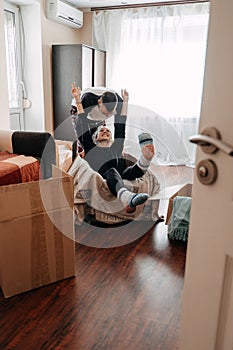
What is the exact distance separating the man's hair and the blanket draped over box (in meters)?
0.46

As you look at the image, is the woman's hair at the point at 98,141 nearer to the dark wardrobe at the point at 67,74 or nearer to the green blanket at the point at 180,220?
the green blanket at the point at 180,220

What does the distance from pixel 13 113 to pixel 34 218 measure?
2.62 m

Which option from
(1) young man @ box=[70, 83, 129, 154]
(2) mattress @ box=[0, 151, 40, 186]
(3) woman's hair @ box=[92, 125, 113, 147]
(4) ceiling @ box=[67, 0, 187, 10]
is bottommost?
(2) mattress @ box=[0, 151, 40, 186]

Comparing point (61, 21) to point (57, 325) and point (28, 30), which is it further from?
point (57, 325)

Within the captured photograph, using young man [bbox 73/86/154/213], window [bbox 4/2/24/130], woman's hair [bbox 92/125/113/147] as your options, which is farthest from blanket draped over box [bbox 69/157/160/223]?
window [bbox 4/2/24/130]

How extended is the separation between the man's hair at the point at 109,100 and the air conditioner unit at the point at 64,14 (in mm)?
2065

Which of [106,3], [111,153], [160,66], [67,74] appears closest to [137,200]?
[111,153]

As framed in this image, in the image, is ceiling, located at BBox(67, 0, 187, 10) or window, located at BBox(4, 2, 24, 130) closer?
window, located at BBox(4, 2, 24, 130)

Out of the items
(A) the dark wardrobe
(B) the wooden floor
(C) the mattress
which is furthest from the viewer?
(A) the dark wardrobe

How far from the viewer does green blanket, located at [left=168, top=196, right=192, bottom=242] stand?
2174mm

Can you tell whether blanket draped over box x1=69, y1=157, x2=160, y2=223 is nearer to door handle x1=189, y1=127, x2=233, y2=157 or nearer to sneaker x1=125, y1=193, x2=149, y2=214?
sneaker x1=125, y1=193, x2=149, y2=214

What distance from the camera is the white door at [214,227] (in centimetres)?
56

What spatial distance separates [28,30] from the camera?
3.76 meters

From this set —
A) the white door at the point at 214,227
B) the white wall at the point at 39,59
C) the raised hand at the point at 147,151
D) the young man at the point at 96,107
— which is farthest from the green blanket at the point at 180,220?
the white wall at the point at 39,59
